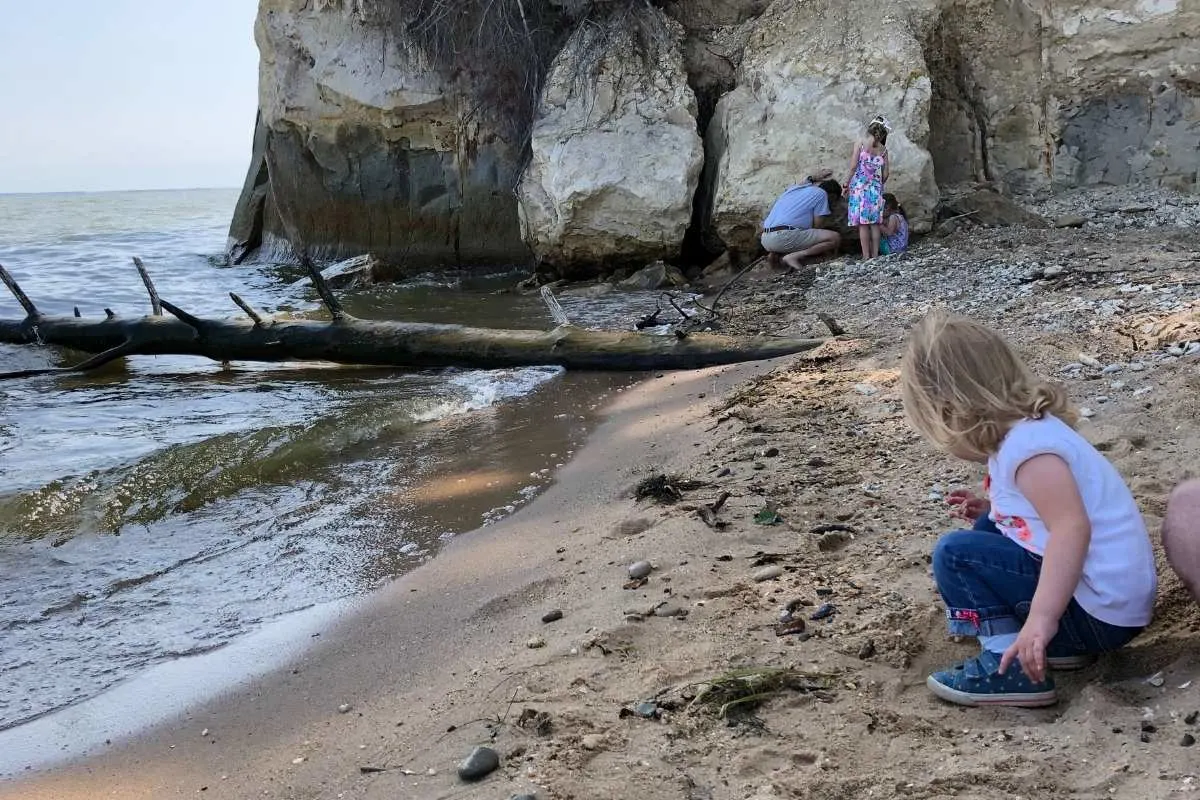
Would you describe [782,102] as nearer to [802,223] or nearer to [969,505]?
[802,223]

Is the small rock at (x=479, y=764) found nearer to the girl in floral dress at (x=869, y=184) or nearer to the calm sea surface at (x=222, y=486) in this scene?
the calm sea surface at (x=222, y=486)

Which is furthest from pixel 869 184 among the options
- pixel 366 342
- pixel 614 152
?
pixel 366 342

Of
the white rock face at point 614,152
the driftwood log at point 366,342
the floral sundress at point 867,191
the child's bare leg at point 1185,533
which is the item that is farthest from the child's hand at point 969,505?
the white rock face at point 614,152

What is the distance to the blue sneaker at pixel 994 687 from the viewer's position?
236cm

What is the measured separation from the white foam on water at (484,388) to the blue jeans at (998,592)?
4.67m

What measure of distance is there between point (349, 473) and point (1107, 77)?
9193 mm

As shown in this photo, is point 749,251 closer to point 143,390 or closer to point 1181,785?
point 143,390

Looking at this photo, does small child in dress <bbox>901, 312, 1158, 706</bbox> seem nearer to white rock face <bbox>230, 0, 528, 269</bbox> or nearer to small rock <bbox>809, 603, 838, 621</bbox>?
small rock <bbox>809, 603, 838, 621</bbox>

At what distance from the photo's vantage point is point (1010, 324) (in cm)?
612

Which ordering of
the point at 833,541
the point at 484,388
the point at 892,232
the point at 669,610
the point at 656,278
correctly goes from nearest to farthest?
the point at 669,610 < the point at 833,541 < the point at 484,388 < the point at 892,232 < the point at 656,278

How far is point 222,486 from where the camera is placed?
572 centimetres

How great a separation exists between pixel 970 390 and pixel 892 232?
8.21m

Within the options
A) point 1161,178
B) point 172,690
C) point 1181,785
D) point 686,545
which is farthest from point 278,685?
point 1161,178

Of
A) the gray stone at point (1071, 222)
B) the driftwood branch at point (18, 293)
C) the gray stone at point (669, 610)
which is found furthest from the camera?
the gray stone at point (1071, 222)
